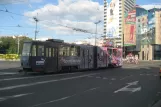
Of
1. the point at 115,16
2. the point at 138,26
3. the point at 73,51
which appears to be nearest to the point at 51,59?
the point at 73,51

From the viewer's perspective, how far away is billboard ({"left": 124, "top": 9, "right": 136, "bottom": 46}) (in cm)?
11726

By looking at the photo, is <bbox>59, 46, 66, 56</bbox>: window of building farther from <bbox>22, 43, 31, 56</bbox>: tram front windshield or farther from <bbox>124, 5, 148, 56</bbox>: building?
<bbox>124, 5, 148, 56</bbox>: building

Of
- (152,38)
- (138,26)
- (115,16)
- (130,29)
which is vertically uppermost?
(115,16)

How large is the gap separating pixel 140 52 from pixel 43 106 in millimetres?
115366

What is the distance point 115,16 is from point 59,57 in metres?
91.1

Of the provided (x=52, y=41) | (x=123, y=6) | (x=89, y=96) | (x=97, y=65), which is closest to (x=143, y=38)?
(x=123, y=6)

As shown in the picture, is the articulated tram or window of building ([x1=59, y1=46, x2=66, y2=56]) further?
window of building ([x1=59, y1=46, x2=66, y2=56])

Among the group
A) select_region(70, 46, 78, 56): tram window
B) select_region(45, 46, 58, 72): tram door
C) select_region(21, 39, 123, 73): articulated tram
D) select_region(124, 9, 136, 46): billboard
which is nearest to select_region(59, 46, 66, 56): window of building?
select_region(21, 39, 123, 73): articulated tram

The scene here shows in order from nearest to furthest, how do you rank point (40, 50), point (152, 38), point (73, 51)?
point (40, 50) → point (73, 51) → point (152, 38)

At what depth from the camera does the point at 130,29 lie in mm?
120188

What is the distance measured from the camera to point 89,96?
11742 millimetres

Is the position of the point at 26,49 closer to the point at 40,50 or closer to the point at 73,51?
the point at 40,50

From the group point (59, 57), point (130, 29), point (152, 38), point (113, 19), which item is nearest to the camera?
point (59, 57)

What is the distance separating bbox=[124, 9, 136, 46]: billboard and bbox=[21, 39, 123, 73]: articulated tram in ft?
279
